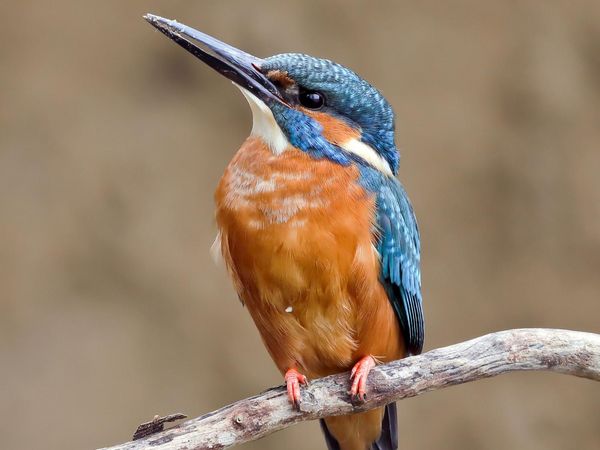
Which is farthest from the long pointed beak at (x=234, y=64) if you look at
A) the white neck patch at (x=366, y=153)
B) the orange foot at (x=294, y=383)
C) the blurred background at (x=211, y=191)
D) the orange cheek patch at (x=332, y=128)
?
the blurred background at (x=211, y=191)

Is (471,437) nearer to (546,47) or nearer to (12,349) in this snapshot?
(546,47)

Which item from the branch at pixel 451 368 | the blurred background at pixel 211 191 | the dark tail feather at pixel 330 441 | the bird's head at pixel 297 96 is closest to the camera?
the branch at pixel 451 368

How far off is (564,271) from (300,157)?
2283 millimetres

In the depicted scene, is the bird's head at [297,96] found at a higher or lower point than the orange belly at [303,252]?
higher

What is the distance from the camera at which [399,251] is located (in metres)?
2.79

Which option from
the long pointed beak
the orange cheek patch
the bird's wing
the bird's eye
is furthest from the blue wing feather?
the long pointed beak

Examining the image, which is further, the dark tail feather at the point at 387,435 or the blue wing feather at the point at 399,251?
the dark tail feather at the point at 387,435

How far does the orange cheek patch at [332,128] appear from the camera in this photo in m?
2.71

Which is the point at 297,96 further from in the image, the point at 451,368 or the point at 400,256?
the point at 451,368

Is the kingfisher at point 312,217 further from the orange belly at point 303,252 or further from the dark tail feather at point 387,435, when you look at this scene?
the dark tail feather at point 387,435

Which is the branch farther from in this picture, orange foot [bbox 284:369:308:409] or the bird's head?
the bird's head

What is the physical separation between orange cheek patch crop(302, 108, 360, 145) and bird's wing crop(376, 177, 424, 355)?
0.58 ft

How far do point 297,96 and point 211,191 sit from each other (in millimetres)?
1968

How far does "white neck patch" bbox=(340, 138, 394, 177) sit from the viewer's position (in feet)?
8.96
